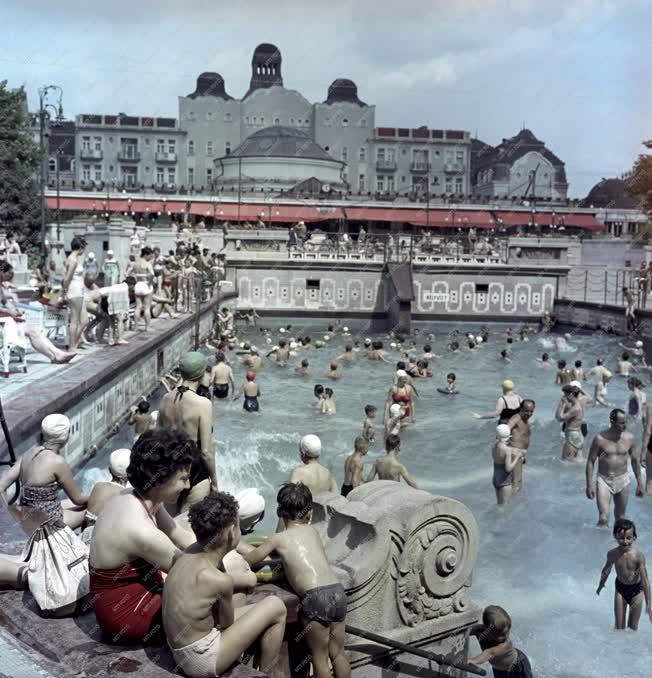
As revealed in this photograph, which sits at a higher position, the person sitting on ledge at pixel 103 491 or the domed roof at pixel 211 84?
the domed roof at pixel 211 84

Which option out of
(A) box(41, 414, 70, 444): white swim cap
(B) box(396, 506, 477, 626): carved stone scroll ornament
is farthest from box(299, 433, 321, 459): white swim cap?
(B) box(396, 506, 477, 626): carved stone scroll ornament

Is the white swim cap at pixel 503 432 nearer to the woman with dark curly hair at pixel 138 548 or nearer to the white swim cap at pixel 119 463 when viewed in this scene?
the white swim cap at pixel 119 463

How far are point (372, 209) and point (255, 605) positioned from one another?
53424 millimetres

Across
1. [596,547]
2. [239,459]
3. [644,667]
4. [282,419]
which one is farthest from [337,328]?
[644,667]

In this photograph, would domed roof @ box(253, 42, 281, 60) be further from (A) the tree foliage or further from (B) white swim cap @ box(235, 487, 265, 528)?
Answer: (B) white swim cap @ box(235, 487, 265, 528)

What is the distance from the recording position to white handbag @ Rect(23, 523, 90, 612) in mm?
4312

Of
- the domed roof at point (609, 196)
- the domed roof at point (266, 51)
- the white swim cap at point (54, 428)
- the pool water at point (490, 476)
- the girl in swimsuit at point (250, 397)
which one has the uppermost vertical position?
the domed roof at point (266, 51)

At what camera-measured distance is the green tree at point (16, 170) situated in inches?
1563

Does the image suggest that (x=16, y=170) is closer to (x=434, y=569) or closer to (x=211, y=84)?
(x=211, y=84)

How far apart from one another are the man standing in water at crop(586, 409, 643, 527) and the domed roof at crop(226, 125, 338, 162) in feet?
185

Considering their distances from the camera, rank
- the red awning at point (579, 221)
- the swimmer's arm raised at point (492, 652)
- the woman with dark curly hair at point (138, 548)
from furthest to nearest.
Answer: the red awning at point (579, 221) → the swimmer's arm raised at point (492, 652) → the woman with dark curly hair at point (138, 548)

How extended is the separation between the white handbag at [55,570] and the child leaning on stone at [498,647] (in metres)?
2.66

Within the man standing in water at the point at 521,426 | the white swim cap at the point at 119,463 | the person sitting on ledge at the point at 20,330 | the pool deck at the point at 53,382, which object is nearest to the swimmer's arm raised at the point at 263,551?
the white swim cap at the point at 119,463

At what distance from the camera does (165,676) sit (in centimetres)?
368
